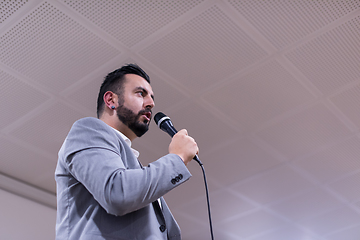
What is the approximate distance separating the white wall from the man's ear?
316cm

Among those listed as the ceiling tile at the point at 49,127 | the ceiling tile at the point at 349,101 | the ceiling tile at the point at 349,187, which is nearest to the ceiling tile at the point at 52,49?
the ceiling tile at the point at 49,127

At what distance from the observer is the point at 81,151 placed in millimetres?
1002

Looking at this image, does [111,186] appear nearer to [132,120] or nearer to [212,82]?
[132,120]

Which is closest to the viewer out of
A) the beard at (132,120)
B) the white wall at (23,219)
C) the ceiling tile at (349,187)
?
the beard at (132,120)

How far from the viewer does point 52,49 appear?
2734 mm

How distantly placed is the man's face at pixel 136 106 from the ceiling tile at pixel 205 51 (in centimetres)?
131

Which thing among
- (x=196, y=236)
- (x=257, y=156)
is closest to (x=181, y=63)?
(x=257, y=156)

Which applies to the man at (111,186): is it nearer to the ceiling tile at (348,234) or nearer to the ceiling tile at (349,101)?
the ceiling tile at (349,101)

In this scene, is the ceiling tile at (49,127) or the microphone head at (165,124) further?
the ceiling tile at (49,127)

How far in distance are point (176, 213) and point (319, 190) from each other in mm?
1756

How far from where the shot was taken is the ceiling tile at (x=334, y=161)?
12.7 feet

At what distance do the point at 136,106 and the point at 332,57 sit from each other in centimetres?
212

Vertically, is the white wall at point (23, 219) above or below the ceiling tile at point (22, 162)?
below

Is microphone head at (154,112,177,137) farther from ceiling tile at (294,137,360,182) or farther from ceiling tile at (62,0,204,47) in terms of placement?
ceiling tile at (294,137,360,182)
